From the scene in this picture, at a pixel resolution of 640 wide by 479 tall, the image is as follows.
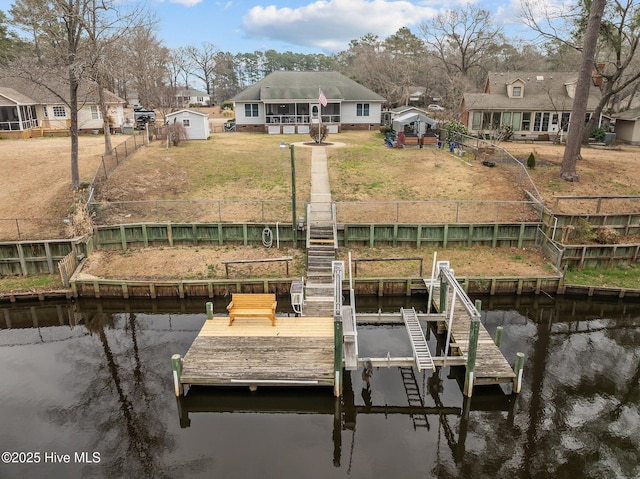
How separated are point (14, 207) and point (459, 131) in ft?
104

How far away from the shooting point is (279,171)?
31922mm

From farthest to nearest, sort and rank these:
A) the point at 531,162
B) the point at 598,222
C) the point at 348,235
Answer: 1. the point at 531,162
2. the point at 598,222
3. the point at 348,235

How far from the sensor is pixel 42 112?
45.3m

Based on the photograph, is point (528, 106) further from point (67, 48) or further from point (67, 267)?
point (67, 267)

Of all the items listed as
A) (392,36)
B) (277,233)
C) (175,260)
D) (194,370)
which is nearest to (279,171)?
(277,233)

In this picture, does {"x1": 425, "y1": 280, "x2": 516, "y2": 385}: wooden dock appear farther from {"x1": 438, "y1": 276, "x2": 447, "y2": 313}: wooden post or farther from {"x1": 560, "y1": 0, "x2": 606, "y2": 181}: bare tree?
{"x1": 560, "y1": 0, "x2": 606, "y2": 181}: bare tree

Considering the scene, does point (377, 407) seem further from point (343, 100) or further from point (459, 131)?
point (343, 100)

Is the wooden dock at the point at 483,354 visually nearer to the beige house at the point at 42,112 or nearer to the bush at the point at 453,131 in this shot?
the bush at the point at 453,131

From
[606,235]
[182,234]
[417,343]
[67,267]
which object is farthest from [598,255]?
[67,267]

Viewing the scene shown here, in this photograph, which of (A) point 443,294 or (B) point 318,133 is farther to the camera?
(B) point 318,133

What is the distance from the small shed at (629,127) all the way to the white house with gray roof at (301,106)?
20.9m

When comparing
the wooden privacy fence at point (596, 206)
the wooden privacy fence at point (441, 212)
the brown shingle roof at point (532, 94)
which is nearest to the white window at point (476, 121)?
the brown shingle roof at point (532, 94)

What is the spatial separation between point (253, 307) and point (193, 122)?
27.9 metres

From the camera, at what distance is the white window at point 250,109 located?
46906 mm
